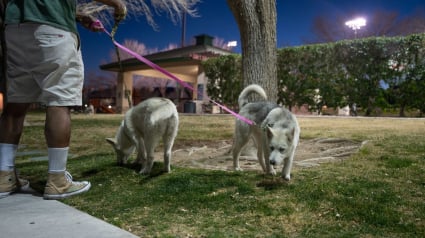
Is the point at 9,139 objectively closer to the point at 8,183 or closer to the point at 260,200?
the point at 8,183

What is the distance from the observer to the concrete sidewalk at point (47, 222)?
1.88 meters

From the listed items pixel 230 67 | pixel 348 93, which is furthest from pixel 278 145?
pixel 230 67

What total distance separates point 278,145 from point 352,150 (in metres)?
2.60

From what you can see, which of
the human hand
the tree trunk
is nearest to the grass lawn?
the human hand

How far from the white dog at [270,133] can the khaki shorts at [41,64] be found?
1.89 meters

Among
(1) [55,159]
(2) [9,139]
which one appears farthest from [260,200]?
(2) [9,139]

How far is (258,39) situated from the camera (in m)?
5.45

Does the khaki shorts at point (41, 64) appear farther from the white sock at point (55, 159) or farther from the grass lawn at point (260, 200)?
the grass lawn at point (260, 200)

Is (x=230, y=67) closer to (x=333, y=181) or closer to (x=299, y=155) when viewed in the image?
(x=299, y=155)

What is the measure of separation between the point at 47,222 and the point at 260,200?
157 centimetres

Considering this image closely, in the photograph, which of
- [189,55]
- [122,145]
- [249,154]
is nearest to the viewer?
[122,145]

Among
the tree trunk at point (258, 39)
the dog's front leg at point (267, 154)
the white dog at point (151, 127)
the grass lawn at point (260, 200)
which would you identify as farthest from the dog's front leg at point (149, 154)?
the tree trunk at point (258, 39)

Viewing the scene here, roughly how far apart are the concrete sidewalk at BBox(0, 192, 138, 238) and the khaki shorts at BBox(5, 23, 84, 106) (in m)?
0.79

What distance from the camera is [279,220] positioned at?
2.28 m
